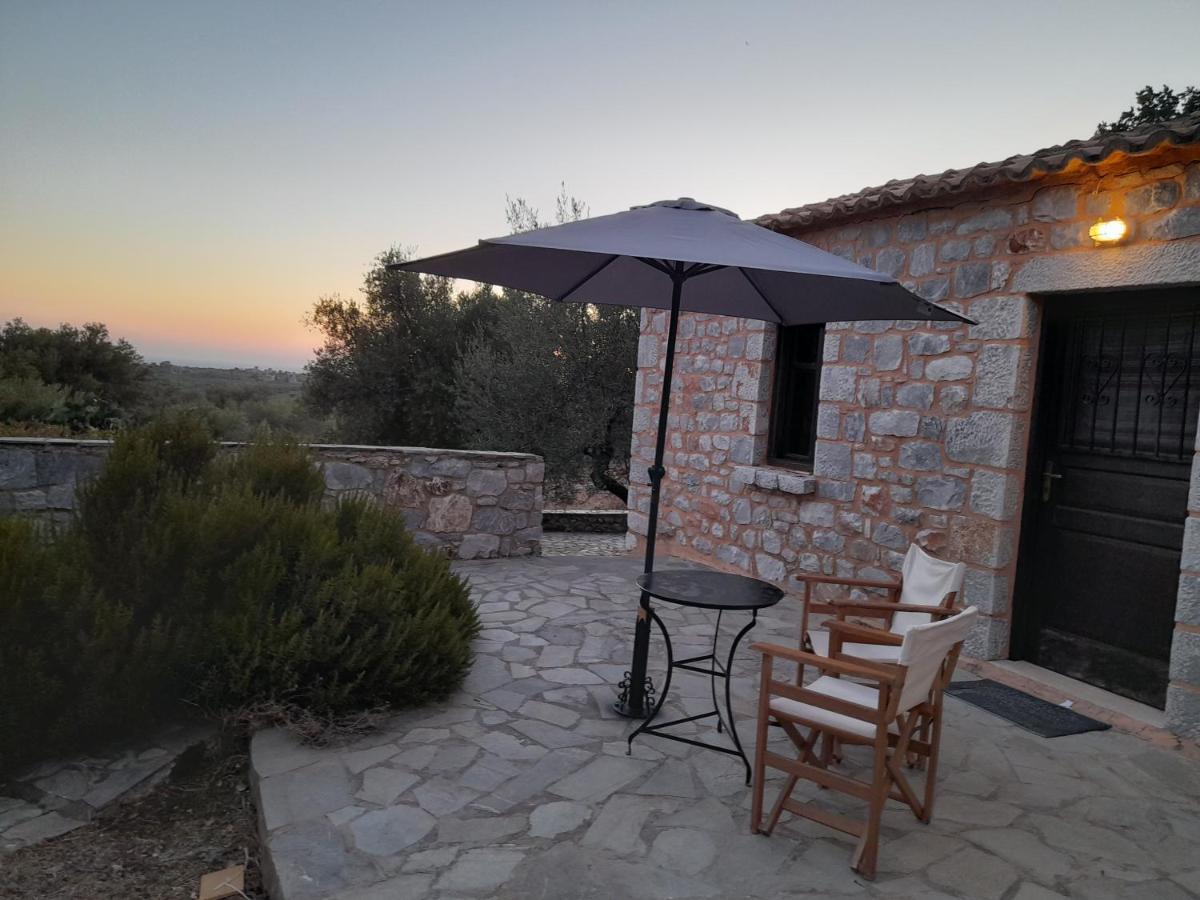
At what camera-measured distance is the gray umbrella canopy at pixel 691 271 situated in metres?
2.54

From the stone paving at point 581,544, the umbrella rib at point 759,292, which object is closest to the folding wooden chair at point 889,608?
the umbrella rib at point 759,292

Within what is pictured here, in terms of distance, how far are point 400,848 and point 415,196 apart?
9980 mm

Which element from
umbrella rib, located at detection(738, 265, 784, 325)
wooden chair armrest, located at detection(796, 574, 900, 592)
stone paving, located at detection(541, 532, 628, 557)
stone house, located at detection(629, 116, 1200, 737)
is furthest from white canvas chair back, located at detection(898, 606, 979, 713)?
stone paving, located at detection(541, 532, 628, 557)

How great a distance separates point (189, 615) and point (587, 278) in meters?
2.37

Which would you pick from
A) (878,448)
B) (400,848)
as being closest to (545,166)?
(878,448)

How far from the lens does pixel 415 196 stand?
Answer: 422 inches

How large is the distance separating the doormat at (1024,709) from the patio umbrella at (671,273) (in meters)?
1.73

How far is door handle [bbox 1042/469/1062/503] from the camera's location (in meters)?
4.07

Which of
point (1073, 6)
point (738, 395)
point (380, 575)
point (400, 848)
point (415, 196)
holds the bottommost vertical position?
point (400, 848)

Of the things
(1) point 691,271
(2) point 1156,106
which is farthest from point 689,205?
(2) point 1156,106

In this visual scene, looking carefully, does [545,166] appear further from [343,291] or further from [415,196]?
[343,291]

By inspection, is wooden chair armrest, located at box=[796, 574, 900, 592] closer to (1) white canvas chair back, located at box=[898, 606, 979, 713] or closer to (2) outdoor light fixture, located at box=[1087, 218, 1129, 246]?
(1) white canvas chair back, located at box=[898, 606, 979, 713]

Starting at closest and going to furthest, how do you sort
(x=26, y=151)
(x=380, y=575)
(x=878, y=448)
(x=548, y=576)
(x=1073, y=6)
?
1. (x=380, y=575)
2. (x=878, y=448)
3. (x=548, y=576)
4. (x=1073, y=6)
5. (x=26, y=151)

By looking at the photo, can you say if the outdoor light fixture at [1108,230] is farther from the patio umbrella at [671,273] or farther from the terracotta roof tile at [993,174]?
the patio umbrella at [671,273]
